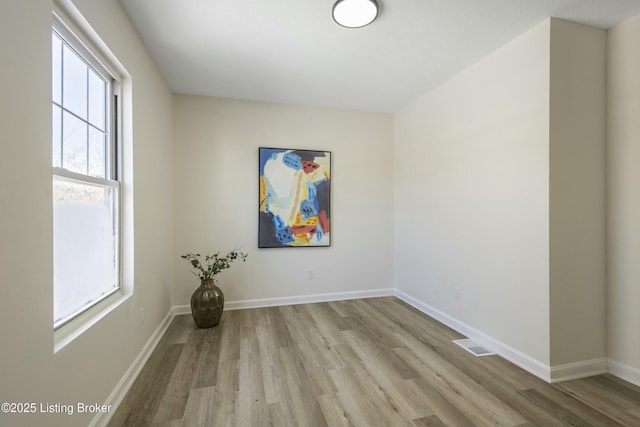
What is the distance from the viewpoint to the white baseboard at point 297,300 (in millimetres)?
3588

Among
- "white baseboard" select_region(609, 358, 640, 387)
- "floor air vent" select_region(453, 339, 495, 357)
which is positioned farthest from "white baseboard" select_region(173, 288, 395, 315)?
"white baseboard" select_region(609, 358, 640, 387)

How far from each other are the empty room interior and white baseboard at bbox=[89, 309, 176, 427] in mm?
20

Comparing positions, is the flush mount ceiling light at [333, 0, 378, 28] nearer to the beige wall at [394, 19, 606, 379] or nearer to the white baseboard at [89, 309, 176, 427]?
the beige wall at [394, 19, 606, 379]

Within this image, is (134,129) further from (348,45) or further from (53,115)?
(348,45)

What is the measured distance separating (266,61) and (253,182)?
1437mm

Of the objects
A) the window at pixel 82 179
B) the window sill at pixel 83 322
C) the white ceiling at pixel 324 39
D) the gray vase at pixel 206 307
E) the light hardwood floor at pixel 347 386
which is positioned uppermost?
the white ceiling at pixel 324 39

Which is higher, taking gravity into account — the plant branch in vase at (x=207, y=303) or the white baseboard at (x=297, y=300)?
the plant branch in vase at (x=207, y=303)

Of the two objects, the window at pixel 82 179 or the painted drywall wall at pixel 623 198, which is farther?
the painted drywall wall at pixel 623 198

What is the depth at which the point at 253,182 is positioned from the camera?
3691mm

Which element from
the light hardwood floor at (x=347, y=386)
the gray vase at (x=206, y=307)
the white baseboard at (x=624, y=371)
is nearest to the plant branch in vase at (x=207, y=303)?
the gray vase at (x=206, y=307)

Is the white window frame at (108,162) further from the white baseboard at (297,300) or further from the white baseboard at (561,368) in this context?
the white baseboard at (561,368)

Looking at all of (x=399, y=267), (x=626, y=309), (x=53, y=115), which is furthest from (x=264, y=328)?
(x=626, y=309)

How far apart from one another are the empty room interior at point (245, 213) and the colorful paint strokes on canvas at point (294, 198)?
29 cm

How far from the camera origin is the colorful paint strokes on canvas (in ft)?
12.1
